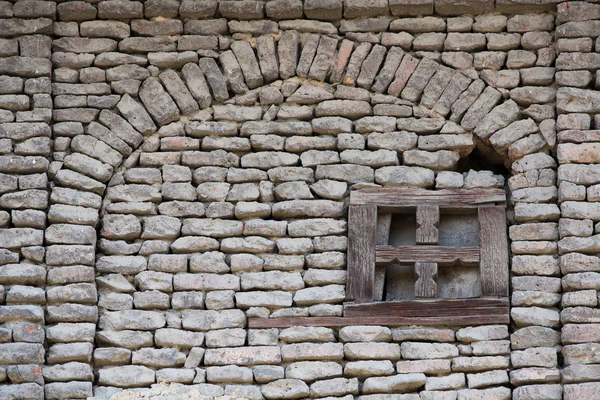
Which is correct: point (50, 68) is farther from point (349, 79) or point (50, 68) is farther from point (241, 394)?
point (241, 394)

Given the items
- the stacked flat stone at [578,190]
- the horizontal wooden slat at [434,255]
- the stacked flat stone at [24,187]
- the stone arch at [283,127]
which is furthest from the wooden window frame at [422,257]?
the stacked flat stone at [24,187]

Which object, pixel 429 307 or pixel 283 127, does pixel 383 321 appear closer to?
pixel 429 307

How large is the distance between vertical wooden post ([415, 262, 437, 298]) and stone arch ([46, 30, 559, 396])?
0.49 m

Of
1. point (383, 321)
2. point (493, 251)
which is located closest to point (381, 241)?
point (383, 321)

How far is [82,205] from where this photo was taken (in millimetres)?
6785

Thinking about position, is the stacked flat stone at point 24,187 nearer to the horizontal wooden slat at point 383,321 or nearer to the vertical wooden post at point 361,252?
the horizontal wooden slat at point 383,321

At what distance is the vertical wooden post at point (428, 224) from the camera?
21.9ft

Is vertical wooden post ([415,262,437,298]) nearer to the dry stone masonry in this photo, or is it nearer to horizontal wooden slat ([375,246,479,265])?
horizontal wooden slat ([375,246,479,265])

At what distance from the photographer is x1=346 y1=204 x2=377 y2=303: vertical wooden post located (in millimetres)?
6609

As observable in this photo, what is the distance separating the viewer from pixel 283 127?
22.9ft

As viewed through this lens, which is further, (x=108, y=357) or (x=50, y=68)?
(x=50, y=68)

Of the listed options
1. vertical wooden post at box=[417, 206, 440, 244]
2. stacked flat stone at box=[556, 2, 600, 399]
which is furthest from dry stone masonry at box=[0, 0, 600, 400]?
vertical wooden post at box=[417, 206, 440, 244]

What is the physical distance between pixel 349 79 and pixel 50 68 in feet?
5.58

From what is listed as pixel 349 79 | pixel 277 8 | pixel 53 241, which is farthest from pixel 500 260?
pixel 53 241
